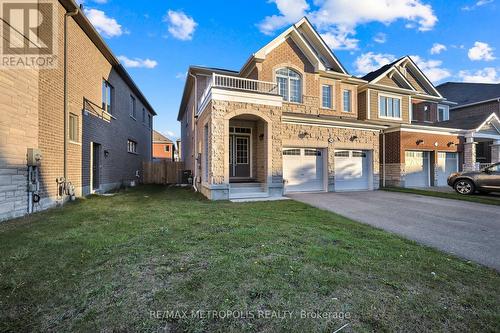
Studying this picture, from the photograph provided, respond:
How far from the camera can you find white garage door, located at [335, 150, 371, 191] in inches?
536

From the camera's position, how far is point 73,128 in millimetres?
10070

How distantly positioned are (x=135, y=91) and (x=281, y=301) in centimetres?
1952

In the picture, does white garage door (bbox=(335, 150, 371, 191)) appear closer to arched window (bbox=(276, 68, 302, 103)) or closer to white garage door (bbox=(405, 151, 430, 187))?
white garage door (bbox=(405, 151, 430, 187))

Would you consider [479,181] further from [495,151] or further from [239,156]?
[239,156]

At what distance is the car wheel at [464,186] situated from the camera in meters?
11.9

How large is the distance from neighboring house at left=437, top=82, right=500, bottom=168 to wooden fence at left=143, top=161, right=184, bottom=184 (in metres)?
21.3

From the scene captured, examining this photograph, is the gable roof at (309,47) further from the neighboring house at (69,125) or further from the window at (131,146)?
the window at (131,146)

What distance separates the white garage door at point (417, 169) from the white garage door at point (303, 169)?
6.55 metres

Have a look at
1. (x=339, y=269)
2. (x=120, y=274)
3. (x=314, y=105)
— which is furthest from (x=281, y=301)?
(x=314, y=105)

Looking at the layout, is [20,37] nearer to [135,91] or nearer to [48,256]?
[48,256]

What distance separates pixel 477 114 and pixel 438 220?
24.3m

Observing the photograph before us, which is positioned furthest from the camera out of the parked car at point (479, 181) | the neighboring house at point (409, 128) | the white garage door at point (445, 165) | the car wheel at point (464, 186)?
the white garage door at point (445, 165)

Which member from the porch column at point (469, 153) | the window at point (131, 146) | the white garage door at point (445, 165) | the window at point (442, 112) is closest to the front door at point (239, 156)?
the window at point (131, 146)

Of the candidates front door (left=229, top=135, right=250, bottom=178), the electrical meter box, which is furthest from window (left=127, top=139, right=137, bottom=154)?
the electrical meter box
